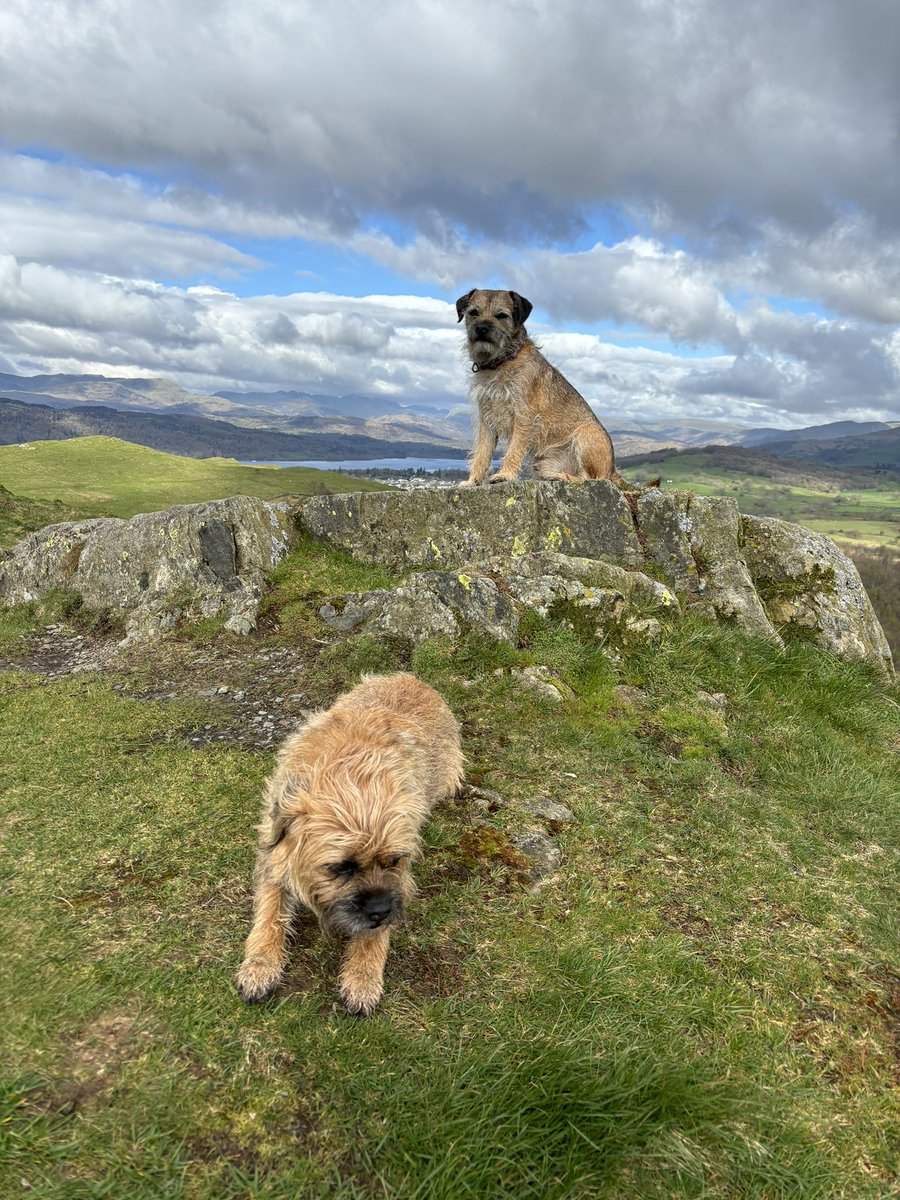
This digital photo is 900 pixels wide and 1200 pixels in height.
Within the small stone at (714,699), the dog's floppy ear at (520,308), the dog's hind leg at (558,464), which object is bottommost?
the small stone at (714,699)

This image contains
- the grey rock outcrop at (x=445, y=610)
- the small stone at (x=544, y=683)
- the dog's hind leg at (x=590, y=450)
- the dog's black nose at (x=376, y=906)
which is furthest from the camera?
the dog's hind leg at (x=590, y=450)

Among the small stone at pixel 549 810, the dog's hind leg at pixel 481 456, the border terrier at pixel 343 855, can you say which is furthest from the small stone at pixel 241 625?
the border terrier at pixel 343 855

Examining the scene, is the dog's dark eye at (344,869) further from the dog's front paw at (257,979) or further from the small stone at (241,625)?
the small stone at (241,625)

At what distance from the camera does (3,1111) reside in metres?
3.02

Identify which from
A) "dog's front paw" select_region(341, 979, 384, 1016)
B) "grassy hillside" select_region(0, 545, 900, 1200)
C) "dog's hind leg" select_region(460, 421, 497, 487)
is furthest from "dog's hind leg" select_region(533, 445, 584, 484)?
"dog's front paw" select_region(341, 979, 384, 1016)

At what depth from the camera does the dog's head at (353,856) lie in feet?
13.0

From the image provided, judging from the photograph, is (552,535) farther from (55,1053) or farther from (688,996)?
(55,1053)

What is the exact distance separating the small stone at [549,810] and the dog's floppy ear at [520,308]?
9905 mm

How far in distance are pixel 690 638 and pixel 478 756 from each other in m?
4.59

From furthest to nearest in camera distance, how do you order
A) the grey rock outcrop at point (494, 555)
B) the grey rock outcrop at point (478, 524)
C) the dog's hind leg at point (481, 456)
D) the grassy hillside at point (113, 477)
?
the grassy hillside at point (113, 477)
the dog's hind leg at point (481, 456)
the grey rock outcrop at point (478, 524)
the grey rock outcrop at point (494, 555)

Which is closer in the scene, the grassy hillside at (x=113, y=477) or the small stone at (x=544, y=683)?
the small stone at (x=544, y=683)

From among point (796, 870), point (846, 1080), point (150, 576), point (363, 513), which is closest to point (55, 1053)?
point (846, 1080)

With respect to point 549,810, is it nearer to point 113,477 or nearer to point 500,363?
point 500,363

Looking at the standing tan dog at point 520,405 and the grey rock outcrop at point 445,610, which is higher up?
the standing tan dog at point 520,405
